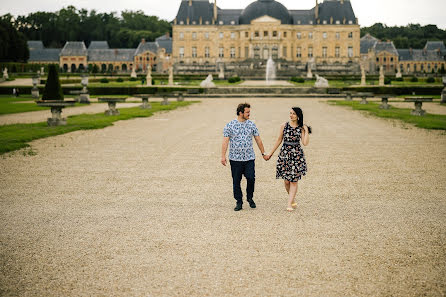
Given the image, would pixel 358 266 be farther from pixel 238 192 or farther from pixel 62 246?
pixel 62 246

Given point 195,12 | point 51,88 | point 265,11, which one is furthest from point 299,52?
point 51,88

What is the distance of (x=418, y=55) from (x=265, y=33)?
2971 centimetres

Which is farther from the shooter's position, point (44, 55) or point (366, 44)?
point (366, 44)

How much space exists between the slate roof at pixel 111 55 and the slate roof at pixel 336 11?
34.9m

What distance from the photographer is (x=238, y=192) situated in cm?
577

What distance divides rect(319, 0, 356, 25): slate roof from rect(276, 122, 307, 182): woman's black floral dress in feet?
263

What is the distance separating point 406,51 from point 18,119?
8307cm

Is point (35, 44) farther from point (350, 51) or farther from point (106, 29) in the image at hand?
point (350, 51)

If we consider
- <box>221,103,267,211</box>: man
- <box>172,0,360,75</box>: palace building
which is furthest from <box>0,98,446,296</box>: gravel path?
<box>172,0,360,75</box>: palace building

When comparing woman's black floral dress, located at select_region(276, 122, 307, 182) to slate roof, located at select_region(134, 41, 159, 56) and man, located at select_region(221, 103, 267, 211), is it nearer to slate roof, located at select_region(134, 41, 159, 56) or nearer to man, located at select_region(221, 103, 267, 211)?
man, located at select_region(221, 103, 267, 211)

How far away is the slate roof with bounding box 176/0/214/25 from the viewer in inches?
3246

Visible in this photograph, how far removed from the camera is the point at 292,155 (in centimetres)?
583

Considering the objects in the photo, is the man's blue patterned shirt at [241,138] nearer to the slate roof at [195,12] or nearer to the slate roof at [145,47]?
the slate roof at [195,12]

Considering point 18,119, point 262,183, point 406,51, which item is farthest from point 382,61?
point 262,183
